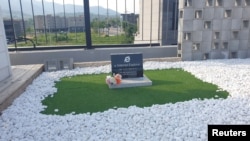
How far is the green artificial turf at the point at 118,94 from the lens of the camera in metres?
3.06

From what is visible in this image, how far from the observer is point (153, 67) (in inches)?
200

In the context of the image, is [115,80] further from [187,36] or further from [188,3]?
[188,3]

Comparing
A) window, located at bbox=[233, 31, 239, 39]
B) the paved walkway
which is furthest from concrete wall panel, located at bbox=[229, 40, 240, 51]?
the paved walkway

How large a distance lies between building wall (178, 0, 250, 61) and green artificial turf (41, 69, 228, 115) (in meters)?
1.61

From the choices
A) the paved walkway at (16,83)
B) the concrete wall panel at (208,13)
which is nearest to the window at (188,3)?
the concrete wall panel at (208,13)

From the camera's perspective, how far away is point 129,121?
2570 mm

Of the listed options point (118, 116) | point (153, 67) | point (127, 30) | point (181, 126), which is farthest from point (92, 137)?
point (127, 30)

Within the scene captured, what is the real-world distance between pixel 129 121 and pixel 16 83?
7.59ft

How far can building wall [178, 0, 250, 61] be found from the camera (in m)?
5.43

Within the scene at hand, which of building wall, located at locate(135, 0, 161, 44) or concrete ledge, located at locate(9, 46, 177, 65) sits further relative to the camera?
building wall, located at locate(135, 0, 161, 44)

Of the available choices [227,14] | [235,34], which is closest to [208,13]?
[227,14]

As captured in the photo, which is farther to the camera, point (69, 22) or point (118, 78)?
point (69, 22)

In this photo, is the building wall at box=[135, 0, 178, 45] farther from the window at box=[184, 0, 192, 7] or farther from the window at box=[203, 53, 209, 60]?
the window at box=[184, 0, 192, 7]

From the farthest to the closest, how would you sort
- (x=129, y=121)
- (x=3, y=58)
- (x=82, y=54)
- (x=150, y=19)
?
1. (x=150, y=19)
2. (x=82, y=54)
3. (x=3, y=58)
4. (x=129, y=121)
